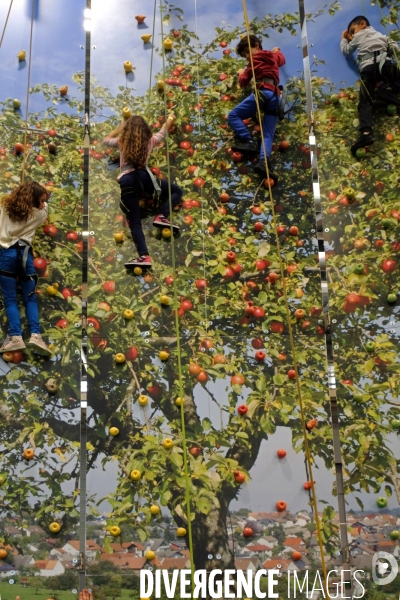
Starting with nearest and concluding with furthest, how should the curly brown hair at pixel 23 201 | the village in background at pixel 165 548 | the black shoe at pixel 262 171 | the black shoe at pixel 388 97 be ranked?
the village in background at pixel 165 548
the curly brown hair at pixel 23 201
the black shoe at pixel 262 171
the black shoe at pixel 388 97

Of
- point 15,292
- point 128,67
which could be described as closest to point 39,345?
point 15,292

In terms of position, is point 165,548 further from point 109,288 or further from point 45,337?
point 109,288

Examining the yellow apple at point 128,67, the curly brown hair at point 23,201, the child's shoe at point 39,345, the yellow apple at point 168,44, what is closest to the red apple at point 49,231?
the curly brown hair at point 23,201

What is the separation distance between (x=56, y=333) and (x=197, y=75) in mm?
1636

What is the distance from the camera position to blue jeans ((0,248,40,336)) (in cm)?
326

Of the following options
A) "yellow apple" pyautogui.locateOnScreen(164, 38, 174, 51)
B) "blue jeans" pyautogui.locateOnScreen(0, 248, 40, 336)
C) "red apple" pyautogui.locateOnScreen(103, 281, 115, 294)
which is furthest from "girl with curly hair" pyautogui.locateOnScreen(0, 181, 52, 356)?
"yellow apple" pyautogui.locateOnScreen(164, 38, 174, 51)

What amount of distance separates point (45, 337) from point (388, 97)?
2205 mm

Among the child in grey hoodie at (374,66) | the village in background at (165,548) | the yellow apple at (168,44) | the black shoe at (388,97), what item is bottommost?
the village in background at (165,548)

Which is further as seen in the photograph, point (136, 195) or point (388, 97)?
point (388, 97)

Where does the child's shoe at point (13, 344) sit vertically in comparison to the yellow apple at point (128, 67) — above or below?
below

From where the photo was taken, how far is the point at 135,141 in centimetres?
351

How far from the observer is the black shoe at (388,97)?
3.80m

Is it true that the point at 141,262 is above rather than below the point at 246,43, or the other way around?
below

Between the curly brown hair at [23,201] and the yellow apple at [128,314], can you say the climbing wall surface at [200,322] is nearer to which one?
the yellow apple at [128,314]
